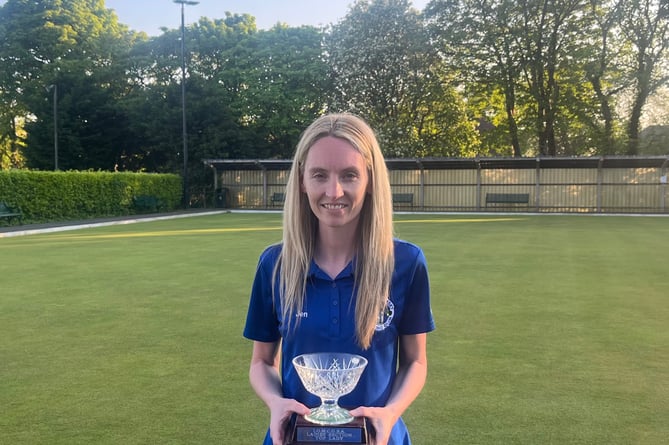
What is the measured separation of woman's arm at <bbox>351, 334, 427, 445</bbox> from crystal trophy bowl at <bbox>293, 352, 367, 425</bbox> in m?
0.09

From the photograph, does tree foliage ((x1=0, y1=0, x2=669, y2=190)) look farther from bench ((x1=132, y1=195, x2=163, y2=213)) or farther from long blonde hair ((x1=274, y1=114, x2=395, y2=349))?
long blonde hair ((x1=274, y1=114, x2=395, y2=349))

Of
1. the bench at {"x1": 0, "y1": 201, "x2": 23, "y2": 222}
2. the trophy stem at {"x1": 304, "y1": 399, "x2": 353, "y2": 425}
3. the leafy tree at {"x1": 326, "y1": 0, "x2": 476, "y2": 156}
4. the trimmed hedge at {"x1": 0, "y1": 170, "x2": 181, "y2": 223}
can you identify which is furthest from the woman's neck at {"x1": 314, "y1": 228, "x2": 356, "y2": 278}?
the leafy tree at {"x1": 326, "y1": 0, "x2": 476, "y2": 156}

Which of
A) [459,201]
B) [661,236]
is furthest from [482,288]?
[459,201]

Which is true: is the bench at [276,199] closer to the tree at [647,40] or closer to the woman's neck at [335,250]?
the tree at [647,40]

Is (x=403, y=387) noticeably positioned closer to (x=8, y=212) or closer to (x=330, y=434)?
(x=330, y=434)

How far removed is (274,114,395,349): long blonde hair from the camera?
1.74 m

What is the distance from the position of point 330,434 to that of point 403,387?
402 millimetres

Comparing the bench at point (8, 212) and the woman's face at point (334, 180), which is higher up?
the woman's face at point (334, 180)

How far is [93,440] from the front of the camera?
3451 mm

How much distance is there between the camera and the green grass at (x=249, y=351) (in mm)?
3643

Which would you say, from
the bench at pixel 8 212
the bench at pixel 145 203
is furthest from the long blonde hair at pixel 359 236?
the bench at pixel 145 203

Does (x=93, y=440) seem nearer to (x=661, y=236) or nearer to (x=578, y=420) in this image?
(x=578, y=420)

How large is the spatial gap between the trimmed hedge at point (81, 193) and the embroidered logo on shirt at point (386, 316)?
71.2ft

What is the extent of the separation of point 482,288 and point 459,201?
81.1ft
